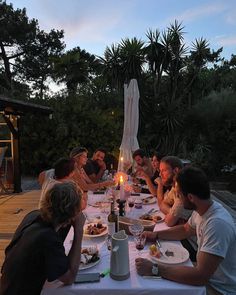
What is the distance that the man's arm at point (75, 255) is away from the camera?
1.41 meters

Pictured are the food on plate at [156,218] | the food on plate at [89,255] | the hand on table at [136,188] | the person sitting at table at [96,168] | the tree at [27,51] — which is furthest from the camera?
the tree at [27,51]

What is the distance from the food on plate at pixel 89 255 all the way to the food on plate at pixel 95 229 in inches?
10.2

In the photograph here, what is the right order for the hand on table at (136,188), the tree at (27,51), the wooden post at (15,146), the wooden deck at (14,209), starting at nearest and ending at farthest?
the hand on table at (136,188)
the wooden deck at (14,209)
the wooden post at (15,146)
the tree at (27,51)

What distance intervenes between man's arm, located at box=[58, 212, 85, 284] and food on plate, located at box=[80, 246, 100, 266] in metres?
0.15

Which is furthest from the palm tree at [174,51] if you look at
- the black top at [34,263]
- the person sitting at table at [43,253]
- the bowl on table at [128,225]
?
the black top at [34,263]

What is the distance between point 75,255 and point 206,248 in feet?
2.23

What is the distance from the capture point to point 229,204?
5.76 m

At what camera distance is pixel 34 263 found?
1362 mm

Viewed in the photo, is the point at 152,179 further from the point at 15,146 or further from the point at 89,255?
the point at 15,146

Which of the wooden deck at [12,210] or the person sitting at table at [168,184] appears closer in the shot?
the person sitting at table at [168,184]

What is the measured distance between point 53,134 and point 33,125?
652mm

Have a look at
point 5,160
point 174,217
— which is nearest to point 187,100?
point 5,160

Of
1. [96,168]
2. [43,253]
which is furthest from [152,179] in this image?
[43,253]

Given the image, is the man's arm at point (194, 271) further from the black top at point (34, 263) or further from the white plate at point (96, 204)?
the white plate at point (96, 204)
